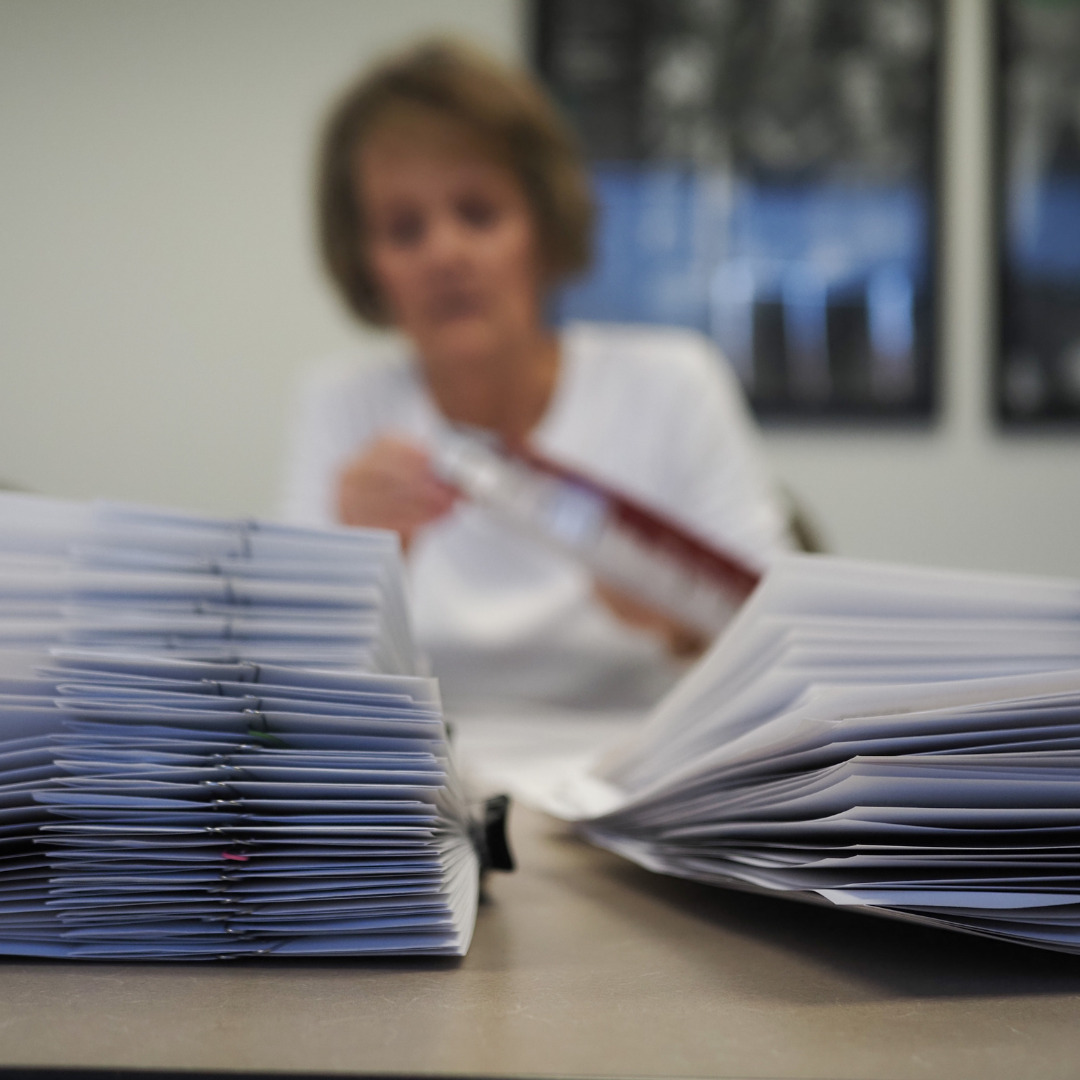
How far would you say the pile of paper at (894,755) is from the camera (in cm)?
25

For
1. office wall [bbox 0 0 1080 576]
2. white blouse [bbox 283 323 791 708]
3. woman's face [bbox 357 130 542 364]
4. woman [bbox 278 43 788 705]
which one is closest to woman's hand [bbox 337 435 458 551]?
woman [bbox 278 43 788 705]

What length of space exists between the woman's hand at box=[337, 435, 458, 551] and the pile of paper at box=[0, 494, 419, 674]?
24.8 inches

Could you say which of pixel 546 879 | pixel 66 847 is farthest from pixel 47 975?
pixel 546 879

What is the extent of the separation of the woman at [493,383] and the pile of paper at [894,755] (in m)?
0.76

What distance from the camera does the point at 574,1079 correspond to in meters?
0.18

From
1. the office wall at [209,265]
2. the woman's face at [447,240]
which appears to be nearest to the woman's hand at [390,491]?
the woman's face at [447,240]

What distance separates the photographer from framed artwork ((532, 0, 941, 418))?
6.59ft

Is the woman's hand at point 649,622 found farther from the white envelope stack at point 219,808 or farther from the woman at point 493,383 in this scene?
the white envelope stack at point 219,808

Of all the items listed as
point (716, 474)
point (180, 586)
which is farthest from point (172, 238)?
point (180, 586)

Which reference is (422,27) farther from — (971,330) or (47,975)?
(47,975)

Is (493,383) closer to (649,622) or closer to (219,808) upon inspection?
(649,622)

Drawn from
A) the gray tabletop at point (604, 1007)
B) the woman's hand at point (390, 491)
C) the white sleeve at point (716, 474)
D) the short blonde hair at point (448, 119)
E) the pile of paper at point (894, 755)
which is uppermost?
the short blonde hair at point (448, 119)

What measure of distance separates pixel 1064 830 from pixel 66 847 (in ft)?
0.82

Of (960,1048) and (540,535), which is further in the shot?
(540,535)
